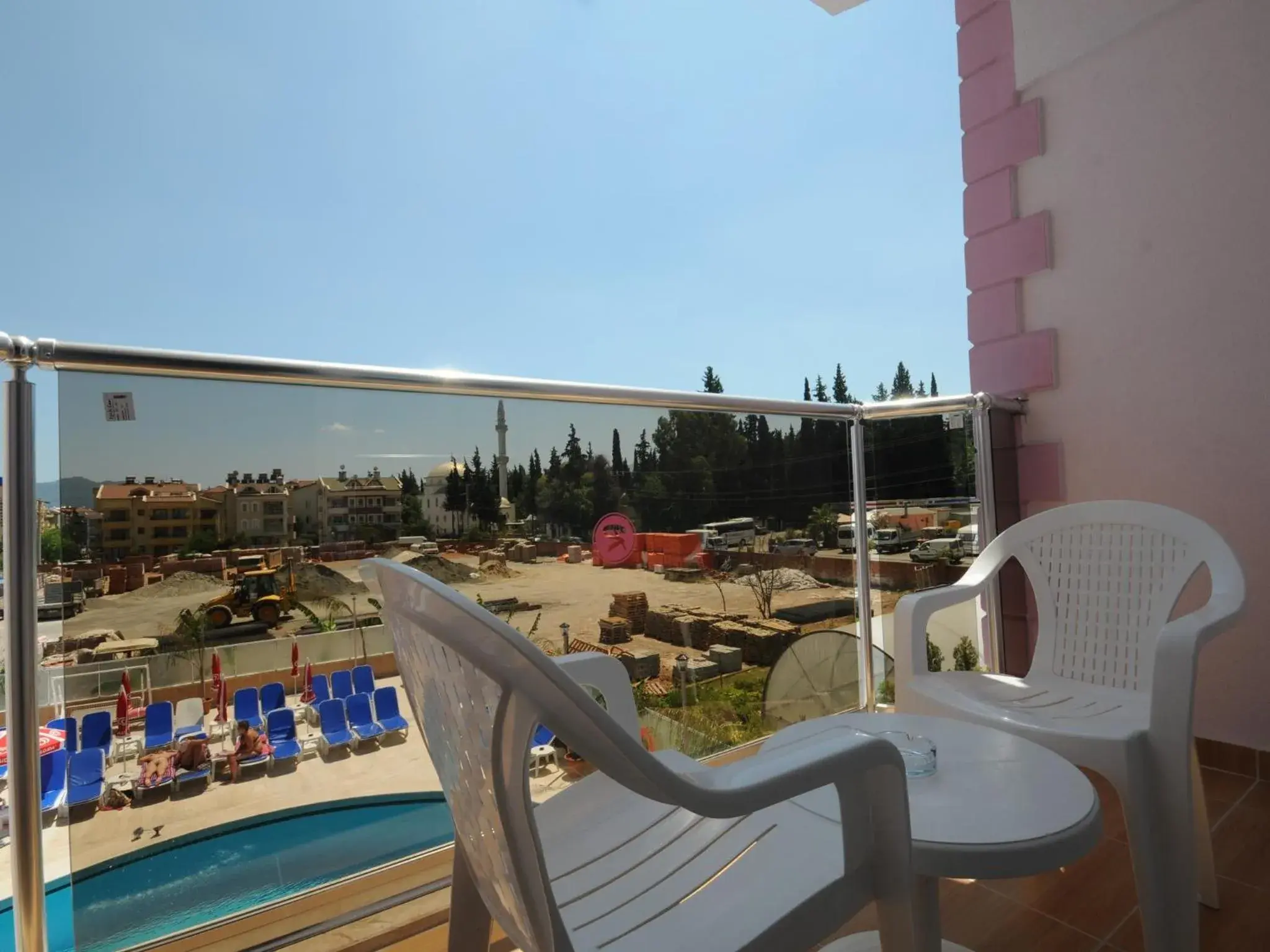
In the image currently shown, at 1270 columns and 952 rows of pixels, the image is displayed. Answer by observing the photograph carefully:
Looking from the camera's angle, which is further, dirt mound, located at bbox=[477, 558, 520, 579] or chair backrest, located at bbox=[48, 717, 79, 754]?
dirt mound, located at bbox=[477, 558, 520, 579]

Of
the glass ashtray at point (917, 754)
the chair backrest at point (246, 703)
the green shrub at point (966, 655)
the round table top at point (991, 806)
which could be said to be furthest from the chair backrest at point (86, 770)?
the green shrub at point (966, 655)

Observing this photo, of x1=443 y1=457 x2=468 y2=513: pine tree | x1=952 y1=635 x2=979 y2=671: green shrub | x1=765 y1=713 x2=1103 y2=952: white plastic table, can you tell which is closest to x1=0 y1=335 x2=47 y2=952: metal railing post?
x1=443 y1=457 x2=468 y2=513: pine tree

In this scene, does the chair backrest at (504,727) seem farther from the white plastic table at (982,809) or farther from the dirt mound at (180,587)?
the dirt mound at (180,587)

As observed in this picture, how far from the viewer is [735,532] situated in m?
2.24

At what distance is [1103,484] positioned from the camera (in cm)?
237

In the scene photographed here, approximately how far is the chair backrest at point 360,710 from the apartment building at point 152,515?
1.52 feet

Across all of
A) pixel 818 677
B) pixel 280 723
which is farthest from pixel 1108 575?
pixel 280 723

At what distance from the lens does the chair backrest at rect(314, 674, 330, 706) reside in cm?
150

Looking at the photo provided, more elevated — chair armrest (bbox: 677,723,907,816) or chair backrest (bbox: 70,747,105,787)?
chair armrest (bbox: 677,723,907,816)

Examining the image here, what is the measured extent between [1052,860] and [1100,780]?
4.85 feet

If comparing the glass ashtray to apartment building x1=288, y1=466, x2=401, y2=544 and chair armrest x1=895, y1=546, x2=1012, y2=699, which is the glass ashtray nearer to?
chair armrest x1=895, y1=546, x2=1012, y2=699

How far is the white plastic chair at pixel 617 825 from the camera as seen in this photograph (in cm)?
57

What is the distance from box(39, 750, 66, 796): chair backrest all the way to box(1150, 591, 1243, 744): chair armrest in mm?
1870

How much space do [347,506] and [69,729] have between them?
0.62 m
